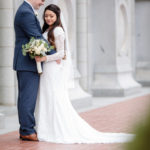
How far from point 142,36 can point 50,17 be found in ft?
46.9

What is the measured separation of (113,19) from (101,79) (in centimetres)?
196

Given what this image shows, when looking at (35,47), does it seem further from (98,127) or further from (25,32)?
(98,127)

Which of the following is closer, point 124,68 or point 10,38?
point 10,38

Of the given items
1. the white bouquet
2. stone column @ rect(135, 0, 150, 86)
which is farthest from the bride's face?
stone column @ rect(135, 0, 150, 86)

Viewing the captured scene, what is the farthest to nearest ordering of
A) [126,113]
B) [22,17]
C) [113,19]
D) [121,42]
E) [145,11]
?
[145,11]
[121,42]
[113,19]
[126,113]
[22,17]

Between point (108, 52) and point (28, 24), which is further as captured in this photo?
point (108, 52)

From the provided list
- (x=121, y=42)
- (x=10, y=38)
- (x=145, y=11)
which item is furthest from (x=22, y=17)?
(x=145, y=11)

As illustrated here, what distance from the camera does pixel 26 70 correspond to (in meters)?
5.22

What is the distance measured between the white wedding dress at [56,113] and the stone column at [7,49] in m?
2.97

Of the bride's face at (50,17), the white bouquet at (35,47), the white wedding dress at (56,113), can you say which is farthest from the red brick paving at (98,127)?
the bride's face at (50,17)

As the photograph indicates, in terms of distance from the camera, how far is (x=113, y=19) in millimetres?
13781

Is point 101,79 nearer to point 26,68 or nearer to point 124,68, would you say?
point 124,68

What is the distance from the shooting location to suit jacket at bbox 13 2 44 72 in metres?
5.20

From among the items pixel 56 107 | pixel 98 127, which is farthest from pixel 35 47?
pixel 98 127
